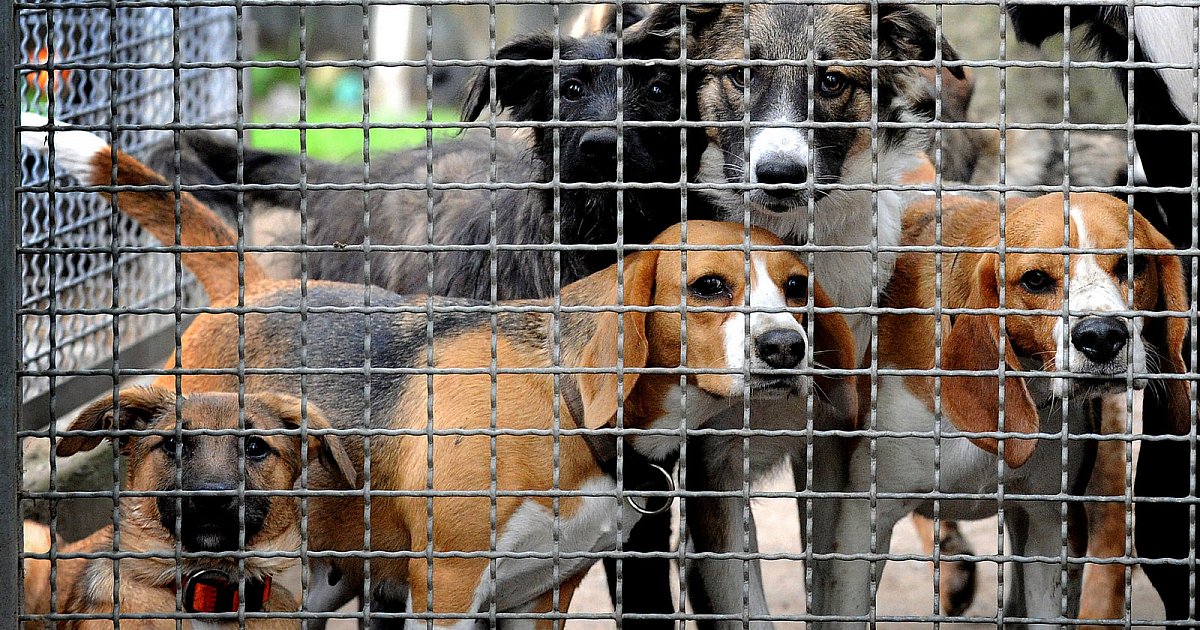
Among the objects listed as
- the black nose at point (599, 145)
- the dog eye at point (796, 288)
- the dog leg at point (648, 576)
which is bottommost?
the dog leg at point (648, 576)

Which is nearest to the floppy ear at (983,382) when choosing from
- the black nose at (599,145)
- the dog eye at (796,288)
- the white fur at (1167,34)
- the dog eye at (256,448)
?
the dog eye at (796,288)

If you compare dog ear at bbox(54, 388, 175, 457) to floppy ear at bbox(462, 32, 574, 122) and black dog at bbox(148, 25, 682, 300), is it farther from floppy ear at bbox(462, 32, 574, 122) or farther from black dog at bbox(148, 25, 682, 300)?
floppy ear at bbox(462, 32, 574, 122)

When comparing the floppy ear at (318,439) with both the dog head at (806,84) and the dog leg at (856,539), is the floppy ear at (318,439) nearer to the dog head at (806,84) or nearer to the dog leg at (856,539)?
the dog head at (806,84)

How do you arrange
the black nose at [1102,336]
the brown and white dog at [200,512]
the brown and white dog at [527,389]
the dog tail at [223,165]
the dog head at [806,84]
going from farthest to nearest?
the dog tail at [223,165]
the dog head at [806,84]
the brown and white dog at [200,512]
the black nose at [1102,336]
the brown and white dog at [527,389]

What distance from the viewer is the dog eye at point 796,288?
2.92 m

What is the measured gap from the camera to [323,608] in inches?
142

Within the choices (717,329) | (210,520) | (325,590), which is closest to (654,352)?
(717,329)

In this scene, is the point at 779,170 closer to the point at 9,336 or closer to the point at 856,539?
the point at 856,539

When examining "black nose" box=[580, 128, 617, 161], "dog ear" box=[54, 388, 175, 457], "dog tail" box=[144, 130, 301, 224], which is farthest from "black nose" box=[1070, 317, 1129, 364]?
"dog tail" box=[144, 130, 301, 224]

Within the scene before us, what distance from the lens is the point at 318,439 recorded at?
3.11m

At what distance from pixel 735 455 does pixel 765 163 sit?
0.95 m

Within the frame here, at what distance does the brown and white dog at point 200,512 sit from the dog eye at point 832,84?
4.98ft

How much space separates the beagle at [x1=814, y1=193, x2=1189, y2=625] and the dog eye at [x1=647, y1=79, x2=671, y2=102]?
2.55 ft

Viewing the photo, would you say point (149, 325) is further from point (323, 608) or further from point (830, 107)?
point (830, 107)
